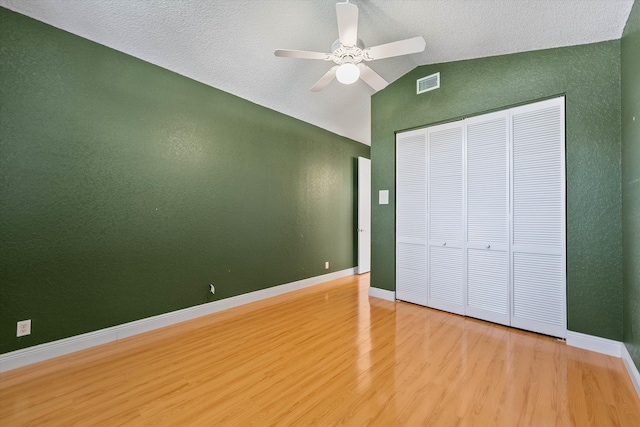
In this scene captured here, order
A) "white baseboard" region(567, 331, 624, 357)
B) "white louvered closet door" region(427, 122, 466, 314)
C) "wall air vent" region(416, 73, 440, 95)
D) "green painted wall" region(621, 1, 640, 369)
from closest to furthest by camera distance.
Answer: "green painted wall" region(621, 1, 640, 369) < "white baseboard" region(567, 331, 624, 357) < "white louvered closet door" region(427, 122, 466, 314) < "wall air vent" region(416, 73, 440, 95)

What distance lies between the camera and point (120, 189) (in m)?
2.76

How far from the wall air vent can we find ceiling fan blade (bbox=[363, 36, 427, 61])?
1.57 metres

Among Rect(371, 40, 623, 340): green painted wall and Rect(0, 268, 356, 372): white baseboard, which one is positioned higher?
Rect(371, 40, 623, 340): green painted wall

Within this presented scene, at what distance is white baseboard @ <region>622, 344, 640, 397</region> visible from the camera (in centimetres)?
196

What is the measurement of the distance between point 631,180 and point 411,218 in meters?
2.10

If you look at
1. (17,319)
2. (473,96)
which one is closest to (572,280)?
(473,96)

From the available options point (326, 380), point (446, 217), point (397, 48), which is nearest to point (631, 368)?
point (446, 217)

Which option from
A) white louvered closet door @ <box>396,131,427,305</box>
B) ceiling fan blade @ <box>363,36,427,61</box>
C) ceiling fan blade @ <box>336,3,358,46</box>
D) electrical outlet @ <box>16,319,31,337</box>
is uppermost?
ceiling fan blade @ <box>336,3,358,46</box>

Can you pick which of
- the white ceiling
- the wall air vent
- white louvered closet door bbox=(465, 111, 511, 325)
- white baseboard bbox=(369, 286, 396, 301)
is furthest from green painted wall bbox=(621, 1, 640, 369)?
white baseboard bbox=(369, 286, 396, 301)

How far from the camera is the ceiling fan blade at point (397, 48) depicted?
7.15ft

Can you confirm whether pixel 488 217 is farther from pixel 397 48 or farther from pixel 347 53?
pixel 347 53

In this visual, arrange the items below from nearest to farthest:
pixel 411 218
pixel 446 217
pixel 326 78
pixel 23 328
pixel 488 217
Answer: pixel 23 328 < pixel 326 78 < pixel 488 217 < pixel 446 217 < pixel 411 218

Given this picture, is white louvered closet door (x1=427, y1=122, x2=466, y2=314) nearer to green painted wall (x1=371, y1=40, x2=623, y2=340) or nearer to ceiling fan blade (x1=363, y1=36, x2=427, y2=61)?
green painted wall (x1=371, y1=40, x2=623, y2=340)

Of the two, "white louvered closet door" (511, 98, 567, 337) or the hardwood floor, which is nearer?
the hardwood floor
